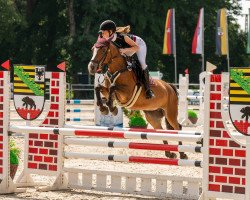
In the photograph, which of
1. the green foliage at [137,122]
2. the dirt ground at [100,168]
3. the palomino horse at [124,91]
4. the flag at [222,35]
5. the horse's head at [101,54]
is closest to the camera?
the dirt ground at [100,168]

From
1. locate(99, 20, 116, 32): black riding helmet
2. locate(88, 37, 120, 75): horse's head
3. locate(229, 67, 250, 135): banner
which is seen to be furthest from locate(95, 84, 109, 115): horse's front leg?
locate(229, 67, 250, 135): banner

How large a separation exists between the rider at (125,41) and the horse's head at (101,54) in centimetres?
12

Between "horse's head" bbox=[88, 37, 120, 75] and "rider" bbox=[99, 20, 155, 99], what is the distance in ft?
0.40

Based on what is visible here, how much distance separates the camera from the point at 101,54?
957 centimetres

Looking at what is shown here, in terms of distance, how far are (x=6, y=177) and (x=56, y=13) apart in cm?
3495

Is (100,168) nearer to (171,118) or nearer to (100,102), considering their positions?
(100,102)

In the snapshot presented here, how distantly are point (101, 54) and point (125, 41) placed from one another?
0.68 metres

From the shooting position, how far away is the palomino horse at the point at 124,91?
31.6 feet

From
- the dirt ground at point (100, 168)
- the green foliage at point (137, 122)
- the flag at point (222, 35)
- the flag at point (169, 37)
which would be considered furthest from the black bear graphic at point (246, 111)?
the flag at point (169, 37)

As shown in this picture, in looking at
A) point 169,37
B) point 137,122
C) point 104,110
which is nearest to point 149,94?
point 104,110

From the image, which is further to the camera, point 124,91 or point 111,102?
point 124,91

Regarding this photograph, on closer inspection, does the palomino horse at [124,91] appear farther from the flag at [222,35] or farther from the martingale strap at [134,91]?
the flag at [222,35]

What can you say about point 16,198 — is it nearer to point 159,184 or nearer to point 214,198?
point 159,184

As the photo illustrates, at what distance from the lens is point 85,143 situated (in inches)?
316
